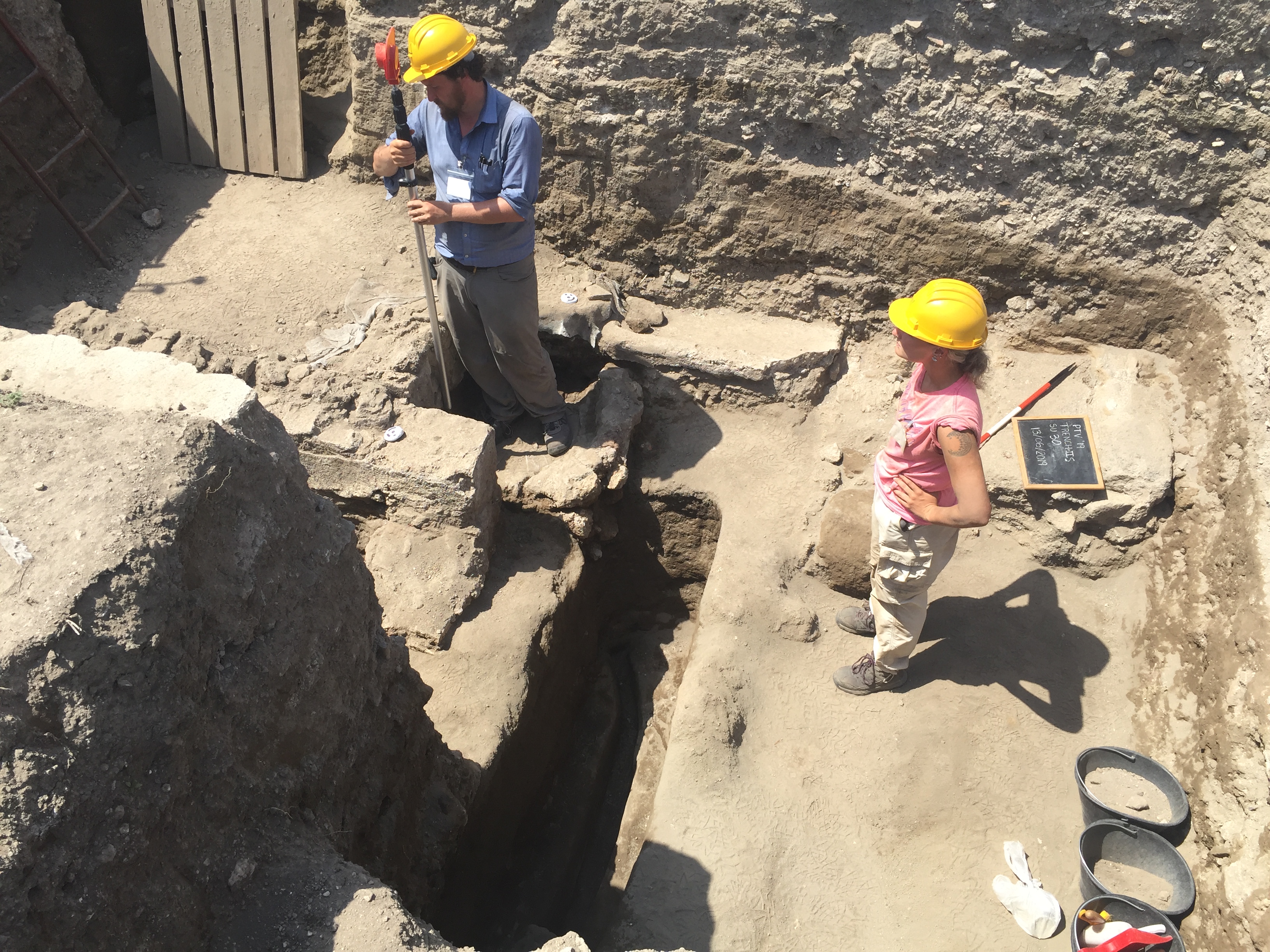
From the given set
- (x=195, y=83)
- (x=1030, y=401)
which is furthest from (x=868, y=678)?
(x=195, y=83)

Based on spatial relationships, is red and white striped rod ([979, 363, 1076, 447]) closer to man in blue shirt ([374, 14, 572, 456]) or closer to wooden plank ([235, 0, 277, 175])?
man in blue shirt ([374, 14, 572, 456])

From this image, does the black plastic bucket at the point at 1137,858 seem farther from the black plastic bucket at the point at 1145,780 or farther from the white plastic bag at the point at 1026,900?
the white plastic bag at the point at 1026,900

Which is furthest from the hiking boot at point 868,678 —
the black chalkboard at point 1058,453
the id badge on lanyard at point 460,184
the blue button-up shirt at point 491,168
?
the id badge on lanyard at point 460,184

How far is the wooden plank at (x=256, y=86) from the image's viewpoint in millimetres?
6059

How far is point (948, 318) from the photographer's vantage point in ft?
10.0

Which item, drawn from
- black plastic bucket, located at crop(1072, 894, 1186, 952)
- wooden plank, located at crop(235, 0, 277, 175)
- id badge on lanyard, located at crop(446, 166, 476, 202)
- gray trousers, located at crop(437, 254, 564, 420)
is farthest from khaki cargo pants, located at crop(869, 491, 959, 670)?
wooden plank, located at crop(235, 0, 277, 175)

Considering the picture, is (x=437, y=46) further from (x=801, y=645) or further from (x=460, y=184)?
(x=801, y=645)

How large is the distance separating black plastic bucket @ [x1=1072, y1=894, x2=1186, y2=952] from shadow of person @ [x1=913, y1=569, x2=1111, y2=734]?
815 mm

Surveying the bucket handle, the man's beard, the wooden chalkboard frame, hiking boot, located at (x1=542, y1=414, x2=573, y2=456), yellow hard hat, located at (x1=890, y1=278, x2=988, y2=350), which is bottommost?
the bucket handle

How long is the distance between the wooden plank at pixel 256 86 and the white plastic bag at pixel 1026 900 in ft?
20.9

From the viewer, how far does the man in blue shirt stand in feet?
12.4

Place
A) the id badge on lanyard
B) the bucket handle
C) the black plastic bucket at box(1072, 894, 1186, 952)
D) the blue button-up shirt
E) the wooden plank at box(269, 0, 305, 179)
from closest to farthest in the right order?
the black plastic bucket at box(1072, 894, 1186, 952), the bucket handle, the blue button-up shirt, the id badge on lanyard, the wooden plank at box(269, 0, 305, 179)

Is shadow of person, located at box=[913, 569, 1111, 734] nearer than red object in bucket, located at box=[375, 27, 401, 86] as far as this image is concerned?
No

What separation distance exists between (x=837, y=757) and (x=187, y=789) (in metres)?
2.78
